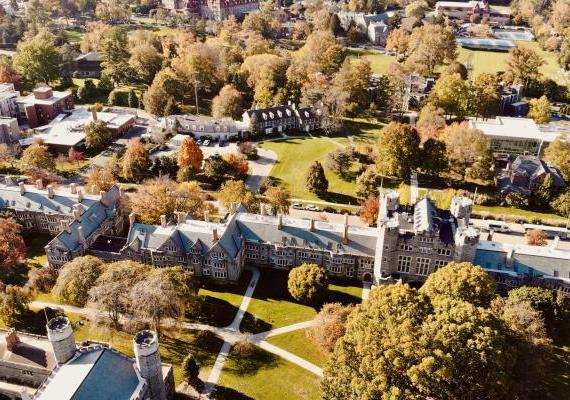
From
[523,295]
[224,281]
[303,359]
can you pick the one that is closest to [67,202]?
[224,281]

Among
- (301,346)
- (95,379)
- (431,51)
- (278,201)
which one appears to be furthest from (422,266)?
(431,51)

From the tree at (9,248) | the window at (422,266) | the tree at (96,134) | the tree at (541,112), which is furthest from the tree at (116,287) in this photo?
the tree at (541,112)

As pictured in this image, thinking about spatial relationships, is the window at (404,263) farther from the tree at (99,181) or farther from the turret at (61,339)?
the tree at (99,181)

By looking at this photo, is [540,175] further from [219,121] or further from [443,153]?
[219,121]

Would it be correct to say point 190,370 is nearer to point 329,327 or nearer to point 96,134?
point 329,327

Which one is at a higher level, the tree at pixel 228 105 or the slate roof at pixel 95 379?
the tree at pixel 228 105

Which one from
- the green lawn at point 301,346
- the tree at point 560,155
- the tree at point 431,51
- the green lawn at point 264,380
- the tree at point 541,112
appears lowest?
the green lawn at point 264,380

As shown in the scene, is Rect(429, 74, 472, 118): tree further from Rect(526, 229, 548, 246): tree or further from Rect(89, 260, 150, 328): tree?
Rect(89, 260, 150, 328): tree
